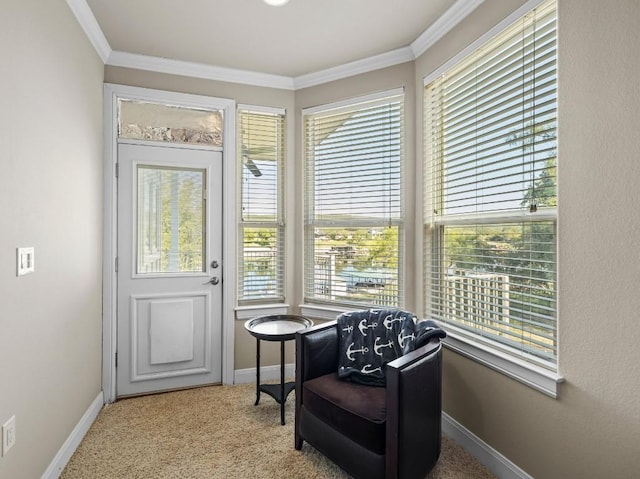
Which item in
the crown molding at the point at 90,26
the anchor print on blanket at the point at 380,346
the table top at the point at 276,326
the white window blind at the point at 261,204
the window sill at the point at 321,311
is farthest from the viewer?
the white window blind at the point at 261,204

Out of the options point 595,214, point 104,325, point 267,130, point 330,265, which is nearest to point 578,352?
point 595,214

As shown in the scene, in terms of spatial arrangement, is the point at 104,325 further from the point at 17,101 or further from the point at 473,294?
the point at 473,294

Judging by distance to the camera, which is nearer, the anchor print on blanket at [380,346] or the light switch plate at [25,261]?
the light switch plate at [25,261]

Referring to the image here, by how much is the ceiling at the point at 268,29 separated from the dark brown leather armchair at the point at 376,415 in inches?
74.0

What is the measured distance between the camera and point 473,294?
7.18 feet

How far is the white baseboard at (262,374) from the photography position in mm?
3127

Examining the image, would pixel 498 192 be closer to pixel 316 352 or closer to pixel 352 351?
pixel 352 351

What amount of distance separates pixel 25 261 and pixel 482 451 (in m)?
2.38

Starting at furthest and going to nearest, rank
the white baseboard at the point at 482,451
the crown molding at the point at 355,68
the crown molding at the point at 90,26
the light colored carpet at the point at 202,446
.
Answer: the crown molding at the point at 355,68 → the crown molding at the point at 90,26 → the light colored carpet at the point at 202,446 → the white baseboard at the point at 482,451

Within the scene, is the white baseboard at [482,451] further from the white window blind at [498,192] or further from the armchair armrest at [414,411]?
the white window blind at [498,192]

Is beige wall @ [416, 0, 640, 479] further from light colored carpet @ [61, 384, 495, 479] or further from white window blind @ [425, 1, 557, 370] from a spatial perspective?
light colored carpet @ [61, 384, 495, 479]

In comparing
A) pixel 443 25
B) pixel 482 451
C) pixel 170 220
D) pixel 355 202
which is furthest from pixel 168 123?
pixel 482 451

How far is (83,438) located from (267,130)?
8.22 feet

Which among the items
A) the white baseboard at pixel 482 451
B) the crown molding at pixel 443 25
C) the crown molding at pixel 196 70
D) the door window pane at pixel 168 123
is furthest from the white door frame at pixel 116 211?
the white baseboard at pixel 482 451
